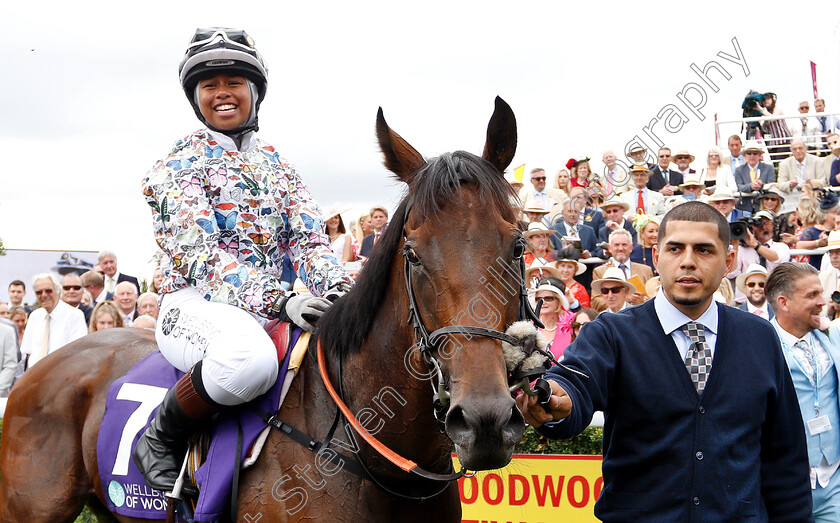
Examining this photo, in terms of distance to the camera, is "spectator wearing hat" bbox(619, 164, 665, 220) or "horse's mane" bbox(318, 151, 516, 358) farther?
"spectator wearing hat" bbox(619, 164, 665, 220)

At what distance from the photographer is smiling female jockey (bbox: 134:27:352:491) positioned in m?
2.96

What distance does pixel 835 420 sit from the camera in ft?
13.4

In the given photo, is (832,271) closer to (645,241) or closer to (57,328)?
(645,241)

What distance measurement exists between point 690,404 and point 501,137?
1116 millimetres

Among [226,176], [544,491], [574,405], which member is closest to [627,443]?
[574,405]

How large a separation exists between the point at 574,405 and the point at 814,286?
244cm

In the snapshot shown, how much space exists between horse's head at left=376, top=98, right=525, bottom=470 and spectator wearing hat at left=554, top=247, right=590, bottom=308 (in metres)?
5.12

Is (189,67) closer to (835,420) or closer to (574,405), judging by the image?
(574,405)

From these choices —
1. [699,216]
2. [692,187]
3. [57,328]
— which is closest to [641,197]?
[692,187]

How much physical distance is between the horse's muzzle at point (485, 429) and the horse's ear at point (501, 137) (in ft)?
3.25

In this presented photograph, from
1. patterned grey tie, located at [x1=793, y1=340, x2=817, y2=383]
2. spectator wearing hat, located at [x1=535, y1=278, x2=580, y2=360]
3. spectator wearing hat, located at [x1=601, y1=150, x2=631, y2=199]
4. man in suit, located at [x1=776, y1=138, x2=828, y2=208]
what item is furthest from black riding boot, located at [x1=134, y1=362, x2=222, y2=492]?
man in suit, located at [x1=776, y1=138, x2=828, y2=208]

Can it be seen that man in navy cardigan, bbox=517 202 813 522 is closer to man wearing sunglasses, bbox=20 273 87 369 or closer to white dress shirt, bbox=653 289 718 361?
white dress shirt, bbox=653 289 718 361

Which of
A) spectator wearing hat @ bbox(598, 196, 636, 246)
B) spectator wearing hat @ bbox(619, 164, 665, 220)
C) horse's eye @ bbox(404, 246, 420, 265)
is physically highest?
spectator wearing hat @ bbox(619, 164, 665, 220)

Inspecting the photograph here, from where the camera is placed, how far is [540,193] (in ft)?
35.3
